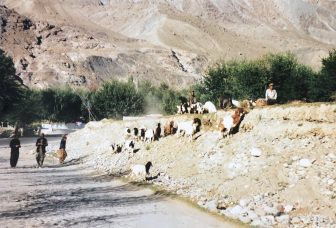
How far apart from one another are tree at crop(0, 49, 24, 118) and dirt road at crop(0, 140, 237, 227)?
62.4m

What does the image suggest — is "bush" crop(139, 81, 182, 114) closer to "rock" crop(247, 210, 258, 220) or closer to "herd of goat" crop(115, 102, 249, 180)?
"herd of goat" crop(115, 102, 249, 180)

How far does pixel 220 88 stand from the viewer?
74938mm

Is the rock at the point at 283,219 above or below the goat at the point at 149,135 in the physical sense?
below

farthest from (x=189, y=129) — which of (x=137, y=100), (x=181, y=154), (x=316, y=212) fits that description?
(x=137, y=100)

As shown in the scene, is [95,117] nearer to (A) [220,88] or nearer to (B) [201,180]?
(A) [220,88]

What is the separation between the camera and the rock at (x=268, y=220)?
15.2 metres

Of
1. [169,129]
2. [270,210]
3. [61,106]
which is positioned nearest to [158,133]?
[169,129]

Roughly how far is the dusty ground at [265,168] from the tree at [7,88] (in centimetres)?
6333

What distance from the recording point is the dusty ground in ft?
54.0

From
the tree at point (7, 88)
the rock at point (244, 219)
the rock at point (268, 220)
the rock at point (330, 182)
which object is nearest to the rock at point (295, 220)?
the rock at point (268, 220)

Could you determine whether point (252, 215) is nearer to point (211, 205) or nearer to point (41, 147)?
point (211, 205)

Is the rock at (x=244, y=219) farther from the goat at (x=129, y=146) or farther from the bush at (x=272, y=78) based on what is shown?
the bush at (x=272, y=78)

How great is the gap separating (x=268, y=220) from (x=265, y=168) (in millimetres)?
5129

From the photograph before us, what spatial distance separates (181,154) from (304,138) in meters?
8.51
